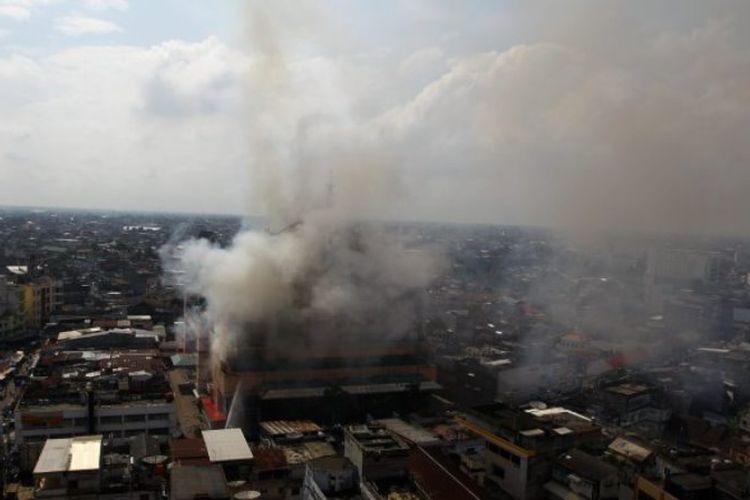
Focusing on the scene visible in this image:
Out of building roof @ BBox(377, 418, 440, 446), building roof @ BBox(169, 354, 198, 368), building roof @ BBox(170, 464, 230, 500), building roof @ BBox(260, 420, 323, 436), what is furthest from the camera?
building roof @ BBox(169, 354, 198, 368)

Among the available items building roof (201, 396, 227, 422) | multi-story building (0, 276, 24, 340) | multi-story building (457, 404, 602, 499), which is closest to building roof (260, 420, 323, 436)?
building roof (201, 396, 227, 422)

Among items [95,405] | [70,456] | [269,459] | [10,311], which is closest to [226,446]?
[269,459]

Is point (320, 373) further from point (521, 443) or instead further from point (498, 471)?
point (521, 443)

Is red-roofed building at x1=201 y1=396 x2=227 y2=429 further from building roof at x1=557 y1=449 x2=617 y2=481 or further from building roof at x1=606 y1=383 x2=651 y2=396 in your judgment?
building roof at x1=606 y1=383 x2=651 y2=396

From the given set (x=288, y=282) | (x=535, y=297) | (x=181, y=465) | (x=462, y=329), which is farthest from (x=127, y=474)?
(x=535, y=297)

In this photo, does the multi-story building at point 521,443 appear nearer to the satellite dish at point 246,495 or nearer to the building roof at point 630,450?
the building roof at point 630,450

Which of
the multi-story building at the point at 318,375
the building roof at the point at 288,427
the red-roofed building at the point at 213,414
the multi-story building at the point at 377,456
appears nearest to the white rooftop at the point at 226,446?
the multi-story building at the point at 377,456

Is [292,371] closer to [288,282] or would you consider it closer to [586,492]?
[288,282]
